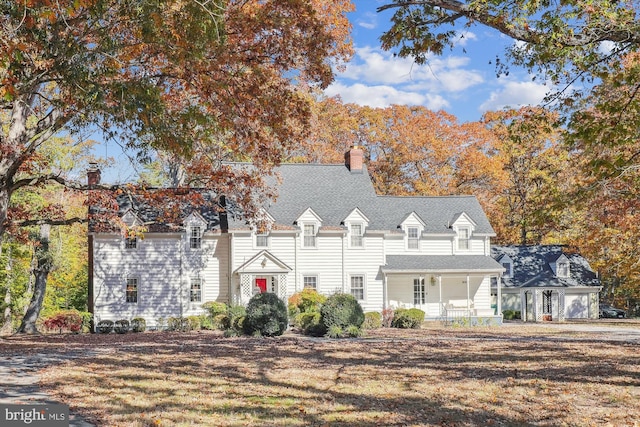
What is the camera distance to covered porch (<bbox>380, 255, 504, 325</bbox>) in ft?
121

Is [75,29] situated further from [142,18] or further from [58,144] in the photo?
[58,144]

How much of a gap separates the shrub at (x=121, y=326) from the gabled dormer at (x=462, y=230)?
19513 mm

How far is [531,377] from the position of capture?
41.1ft

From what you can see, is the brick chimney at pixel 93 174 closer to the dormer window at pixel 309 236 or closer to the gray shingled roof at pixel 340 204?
the gray shingled roof at pixel 340 204

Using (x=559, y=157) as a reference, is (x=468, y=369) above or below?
below

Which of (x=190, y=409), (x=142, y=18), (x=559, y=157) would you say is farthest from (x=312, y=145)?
(x=190, y=409)

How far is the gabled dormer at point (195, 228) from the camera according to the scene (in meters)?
34.6

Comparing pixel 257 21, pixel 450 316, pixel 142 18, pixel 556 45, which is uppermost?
pixel 257 21

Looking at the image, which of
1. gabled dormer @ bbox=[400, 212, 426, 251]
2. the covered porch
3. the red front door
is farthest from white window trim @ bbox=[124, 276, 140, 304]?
gabled dormer @ bbox=[400, 212, 426, 251]

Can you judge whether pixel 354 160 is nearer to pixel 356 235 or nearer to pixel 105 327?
pixel 356 235

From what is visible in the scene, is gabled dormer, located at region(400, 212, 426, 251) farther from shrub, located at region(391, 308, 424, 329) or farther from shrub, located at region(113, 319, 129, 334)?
shrub, located at region(113, 319, 129, 334)

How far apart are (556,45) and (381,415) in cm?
629

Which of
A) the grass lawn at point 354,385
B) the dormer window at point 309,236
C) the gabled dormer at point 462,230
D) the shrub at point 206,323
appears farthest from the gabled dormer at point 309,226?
the grass lawn at point 354,385

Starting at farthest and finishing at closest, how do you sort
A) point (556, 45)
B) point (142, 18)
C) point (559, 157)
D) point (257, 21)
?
1. point (559, 157)
2. point (257, 21)
3. point (142, 18)
4. point (556, 45)
